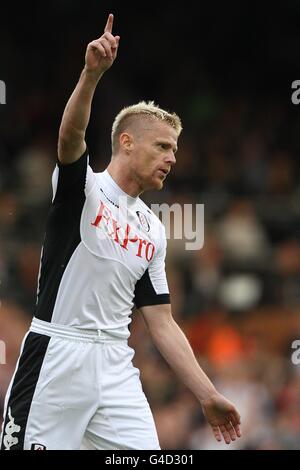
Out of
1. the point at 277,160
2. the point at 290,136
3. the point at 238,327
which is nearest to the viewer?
the point at 238,327

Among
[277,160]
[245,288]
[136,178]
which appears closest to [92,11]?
[277,160]

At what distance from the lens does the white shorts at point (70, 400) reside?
557 centimetres

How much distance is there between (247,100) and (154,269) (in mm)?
10486

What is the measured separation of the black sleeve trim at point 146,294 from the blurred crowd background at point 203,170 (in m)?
4.08

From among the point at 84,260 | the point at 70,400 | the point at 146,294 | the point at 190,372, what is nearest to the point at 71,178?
the point at 84,260

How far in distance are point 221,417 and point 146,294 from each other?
817 millimetres

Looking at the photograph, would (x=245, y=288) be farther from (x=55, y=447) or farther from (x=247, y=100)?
(x=55, y=447)

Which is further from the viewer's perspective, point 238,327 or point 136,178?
point 238,327

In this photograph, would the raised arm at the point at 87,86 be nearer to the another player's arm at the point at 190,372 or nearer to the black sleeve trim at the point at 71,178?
the black sleeve trim at the point at 71,178

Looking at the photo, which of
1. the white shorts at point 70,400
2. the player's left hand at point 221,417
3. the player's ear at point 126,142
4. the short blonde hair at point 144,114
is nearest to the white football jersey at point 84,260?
the white shorts at point 70,400

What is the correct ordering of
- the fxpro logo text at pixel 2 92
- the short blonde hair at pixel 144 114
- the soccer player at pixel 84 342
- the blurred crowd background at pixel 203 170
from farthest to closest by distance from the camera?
the fxpro logo text at pixel 2 92
the blurred crowd background at pixel 203 170
the short blonde hair at pixel 144 114
the soccer player at pixel 84 342

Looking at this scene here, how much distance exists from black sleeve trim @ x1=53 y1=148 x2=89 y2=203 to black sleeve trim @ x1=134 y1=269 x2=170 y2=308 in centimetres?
72

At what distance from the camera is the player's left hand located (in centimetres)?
577
